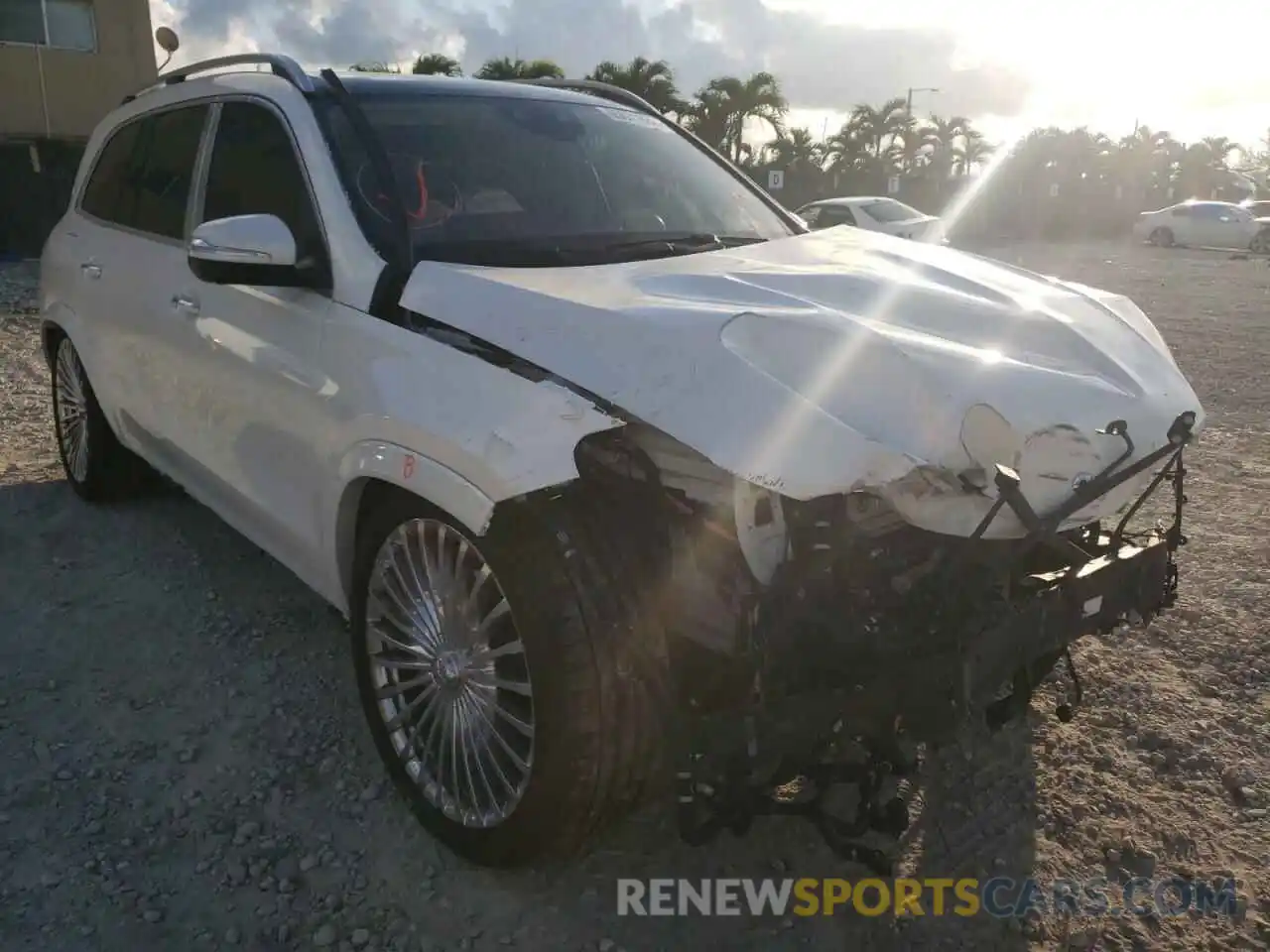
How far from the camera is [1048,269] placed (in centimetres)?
2000

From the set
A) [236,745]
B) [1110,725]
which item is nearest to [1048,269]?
[1110,725]

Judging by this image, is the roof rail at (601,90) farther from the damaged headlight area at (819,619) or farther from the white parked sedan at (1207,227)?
the white parked sedan at (1207,227)

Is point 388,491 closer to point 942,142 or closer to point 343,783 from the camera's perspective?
point 343,783

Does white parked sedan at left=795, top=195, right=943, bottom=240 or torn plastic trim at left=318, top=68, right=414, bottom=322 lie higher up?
torn plastic trim at left=318, top=68, right=414, bottom=322

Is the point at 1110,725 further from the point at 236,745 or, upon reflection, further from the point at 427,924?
the point at 236,745

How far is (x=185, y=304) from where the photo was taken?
12.2 ft

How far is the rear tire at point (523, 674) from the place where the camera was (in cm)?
221

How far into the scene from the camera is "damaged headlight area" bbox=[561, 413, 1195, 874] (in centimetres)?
218

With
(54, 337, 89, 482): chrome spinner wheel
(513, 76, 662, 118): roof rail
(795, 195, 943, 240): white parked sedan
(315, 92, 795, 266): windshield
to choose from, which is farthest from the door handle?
(795, 195, 943, 240): white parked sedan

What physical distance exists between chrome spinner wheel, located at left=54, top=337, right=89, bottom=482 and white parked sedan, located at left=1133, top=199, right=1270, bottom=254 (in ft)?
98.6

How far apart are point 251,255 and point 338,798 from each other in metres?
1.53

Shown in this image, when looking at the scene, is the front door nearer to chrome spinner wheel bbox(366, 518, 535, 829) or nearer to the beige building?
chrome spinner wheel bbox(366, 518, 535, 829)

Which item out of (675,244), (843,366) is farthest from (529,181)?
(843,366)

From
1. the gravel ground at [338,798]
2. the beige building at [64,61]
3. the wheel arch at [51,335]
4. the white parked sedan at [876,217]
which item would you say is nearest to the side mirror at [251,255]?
the gravel ground at [338,798]
